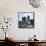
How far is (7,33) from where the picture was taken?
612cm

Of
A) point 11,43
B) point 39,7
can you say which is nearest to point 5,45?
point 11,43

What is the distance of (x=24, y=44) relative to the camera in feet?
16.1

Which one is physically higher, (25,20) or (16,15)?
(16,15)

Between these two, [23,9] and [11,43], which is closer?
[11,43]

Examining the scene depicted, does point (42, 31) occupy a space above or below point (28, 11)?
below

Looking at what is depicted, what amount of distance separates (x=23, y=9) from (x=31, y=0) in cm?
59

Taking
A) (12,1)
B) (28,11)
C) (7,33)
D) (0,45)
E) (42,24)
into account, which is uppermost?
(12,1)

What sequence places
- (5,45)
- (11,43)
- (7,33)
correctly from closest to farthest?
(11,43), (5,45), (7,33)

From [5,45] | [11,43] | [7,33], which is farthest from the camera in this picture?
[7,33]

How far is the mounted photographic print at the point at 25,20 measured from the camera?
6232mm

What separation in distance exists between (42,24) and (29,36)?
81 cm

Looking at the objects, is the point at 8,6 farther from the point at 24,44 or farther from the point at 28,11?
the point at 24,44

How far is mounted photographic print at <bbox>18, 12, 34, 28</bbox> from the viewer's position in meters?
6.23

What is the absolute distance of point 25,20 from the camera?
6277 millimetres
